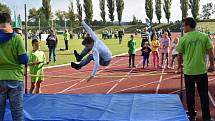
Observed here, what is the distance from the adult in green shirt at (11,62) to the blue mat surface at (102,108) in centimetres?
127

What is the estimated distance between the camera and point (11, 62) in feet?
16.0

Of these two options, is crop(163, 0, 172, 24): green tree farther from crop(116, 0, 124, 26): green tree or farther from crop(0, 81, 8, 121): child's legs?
crop(0, 81, 8, 121): child's legs

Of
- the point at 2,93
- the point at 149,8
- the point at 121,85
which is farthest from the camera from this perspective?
the point at 149,8

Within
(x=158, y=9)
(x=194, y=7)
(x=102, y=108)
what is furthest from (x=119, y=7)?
(x=102, y=108)

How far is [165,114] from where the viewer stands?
6.44m

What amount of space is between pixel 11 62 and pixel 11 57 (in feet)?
0.21

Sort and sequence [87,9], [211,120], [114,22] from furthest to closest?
[114,22]
[87,9]
[211,120]

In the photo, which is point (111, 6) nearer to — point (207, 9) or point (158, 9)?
point (158, 9)

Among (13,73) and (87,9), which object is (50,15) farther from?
(13,73)

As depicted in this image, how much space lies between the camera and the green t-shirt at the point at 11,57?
4863mm

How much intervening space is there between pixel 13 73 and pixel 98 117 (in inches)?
71.8

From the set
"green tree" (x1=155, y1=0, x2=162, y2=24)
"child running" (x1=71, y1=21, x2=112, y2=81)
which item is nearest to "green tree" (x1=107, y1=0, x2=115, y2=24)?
"green tree" (x1=155, y1=0, x2=162, y2=24)

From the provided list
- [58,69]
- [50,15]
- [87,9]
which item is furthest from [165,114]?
[50,15]

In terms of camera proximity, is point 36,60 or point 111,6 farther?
point 111,6
